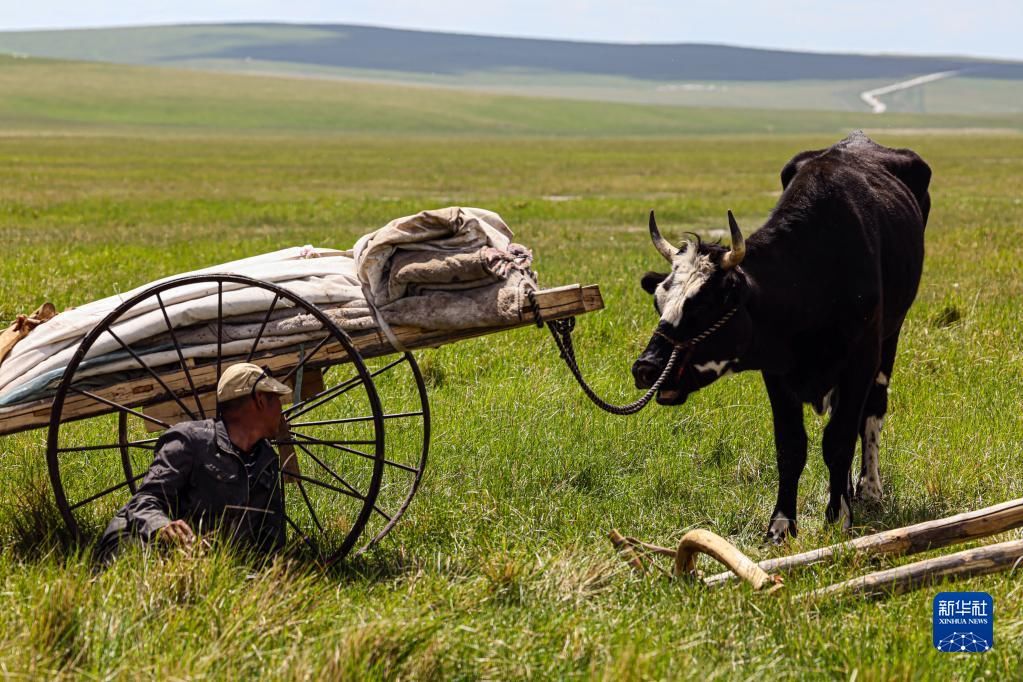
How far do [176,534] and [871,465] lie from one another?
4.77m

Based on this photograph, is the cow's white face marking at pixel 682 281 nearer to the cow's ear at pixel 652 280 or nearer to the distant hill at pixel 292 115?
the cow's ear at pixel 652 280

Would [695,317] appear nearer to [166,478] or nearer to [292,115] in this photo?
[166,478]

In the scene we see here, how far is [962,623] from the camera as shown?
5180 millimetres

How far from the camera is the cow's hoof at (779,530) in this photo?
24.2 feet

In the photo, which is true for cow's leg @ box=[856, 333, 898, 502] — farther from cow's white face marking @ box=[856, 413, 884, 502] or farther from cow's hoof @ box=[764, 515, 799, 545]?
cow's hoof @ box=[764, 515, 799, 545]

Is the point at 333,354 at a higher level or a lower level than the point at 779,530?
higher

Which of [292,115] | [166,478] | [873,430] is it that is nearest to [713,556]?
[166,478]

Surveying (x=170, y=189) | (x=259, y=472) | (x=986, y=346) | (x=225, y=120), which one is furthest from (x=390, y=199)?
(x=225, y=120)

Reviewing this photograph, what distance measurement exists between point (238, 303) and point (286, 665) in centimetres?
246

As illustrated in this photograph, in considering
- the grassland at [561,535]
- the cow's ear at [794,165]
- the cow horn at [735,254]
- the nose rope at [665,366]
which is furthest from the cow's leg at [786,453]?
the cow's ear at [794,165]

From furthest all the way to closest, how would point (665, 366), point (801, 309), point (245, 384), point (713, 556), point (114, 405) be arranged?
point (801, 309), point (665, 366), point (114, 405), point (245, 384), point (713, 556)

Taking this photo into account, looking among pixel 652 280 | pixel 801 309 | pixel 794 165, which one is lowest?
pixel 801 309

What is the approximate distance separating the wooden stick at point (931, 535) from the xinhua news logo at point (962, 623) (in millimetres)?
310

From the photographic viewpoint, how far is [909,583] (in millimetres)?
5387
